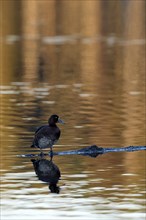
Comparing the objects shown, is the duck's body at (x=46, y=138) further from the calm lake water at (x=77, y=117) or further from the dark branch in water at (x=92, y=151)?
the calm lake water at (x=77, y=117)

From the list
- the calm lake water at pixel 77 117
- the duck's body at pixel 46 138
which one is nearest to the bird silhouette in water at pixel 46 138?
the duck's body at pixel 46 138

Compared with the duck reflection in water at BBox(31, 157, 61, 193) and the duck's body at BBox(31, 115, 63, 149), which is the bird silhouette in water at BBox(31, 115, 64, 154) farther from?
the duck reflection in water at BBox(31, 157, 61, 193)

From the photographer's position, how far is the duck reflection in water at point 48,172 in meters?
17.7

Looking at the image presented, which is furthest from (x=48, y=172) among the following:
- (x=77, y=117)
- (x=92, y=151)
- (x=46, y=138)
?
(x=77, y=117)

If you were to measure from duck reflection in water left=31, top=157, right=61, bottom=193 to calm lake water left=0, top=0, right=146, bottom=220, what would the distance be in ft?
0.39

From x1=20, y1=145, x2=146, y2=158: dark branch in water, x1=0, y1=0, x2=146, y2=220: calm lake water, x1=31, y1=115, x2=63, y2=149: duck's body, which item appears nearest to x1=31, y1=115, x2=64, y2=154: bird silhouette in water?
x1=31, y1=115, x2=63, y2=149: duck's body

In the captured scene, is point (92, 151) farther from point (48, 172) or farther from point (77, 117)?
point (77, 117)

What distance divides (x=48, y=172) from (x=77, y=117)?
7006 millimetres

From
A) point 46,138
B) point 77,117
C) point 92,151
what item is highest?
point 46,138

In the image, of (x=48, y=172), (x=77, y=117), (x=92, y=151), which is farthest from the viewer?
(x=77, y=117)

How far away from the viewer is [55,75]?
38125 mm

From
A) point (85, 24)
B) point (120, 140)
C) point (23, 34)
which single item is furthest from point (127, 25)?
point (120, 140)

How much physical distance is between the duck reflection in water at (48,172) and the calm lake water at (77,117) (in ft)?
0.39

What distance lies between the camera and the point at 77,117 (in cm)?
2572
